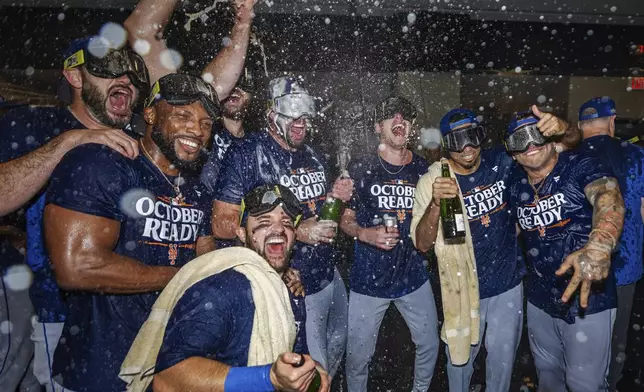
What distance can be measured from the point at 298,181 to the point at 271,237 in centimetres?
156

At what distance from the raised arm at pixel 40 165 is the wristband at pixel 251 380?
139 centimetres

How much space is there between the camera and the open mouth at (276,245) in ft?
8.36

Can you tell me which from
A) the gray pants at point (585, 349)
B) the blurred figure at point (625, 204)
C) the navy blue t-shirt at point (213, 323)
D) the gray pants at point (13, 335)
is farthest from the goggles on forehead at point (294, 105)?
the blurred figure at point (625, 204)

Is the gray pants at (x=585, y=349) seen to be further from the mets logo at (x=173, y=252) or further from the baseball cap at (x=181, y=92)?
the baseball cap at (x=181, y=92)

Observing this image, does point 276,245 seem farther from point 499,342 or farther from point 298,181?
point 499,342

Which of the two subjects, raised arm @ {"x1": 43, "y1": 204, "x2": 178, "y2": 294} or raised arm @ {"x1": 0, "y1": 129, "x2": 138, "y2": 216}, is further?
raised arm @ {"x1": 0, "y1": 129, "x2": 138, "y2": 216}

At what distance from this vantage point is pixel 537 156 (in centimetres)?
393

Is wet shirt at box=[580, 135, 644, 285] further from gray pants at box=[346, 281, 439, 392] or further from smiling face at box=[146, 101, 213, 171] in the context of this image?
smiling face at box=[146, 101, 213, 171]

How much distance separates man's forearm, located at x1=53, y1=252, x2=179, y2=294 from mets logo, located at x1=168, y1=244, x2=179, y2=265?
172mm

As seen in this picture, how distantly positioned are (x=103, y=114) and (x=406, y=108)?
283cm

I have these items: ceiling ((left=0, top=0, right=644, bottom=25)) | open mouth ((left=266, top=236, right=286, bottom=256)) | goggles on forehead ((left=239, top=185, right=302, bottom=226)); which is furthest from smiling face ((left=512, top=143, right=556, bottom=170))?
ceiling ((left=0, top=0, right=644, bottom=25))

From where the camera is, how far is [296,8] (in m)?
8.55

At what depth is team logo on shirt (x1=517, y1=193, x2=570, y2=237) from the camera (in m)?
3.87

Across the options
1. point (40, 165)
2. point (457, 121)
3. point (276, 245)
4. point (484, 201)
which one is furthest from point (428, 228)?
point (40, 165)
